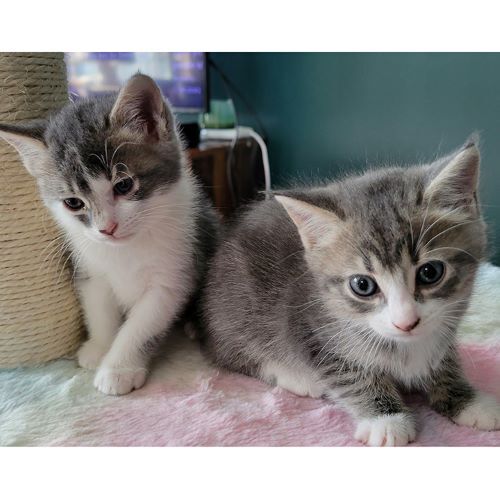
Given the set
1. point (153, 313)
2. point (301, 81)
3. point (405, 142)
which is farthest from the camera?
point (301, 81)

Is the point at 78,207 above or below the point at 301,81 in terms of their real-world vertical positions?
above

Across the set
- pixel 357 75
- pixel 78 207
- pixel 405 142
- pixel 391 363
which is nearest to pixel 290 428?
pixel 391 363

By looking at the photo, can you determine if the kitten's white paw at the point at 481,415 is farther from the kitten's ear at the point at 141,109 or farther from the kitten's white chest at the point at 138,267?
the kitten's ear at the point at 141,109

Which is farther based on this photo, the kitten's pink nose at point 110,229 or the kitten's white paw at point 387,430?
the kitten's pink nose at point 110,229

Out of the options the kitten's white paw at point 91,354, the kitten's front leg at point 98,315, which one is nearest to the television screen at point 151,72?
the kitten's front leg at point 98,315

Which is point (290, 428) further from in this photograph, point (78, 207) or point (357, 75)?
point (357, 75)
